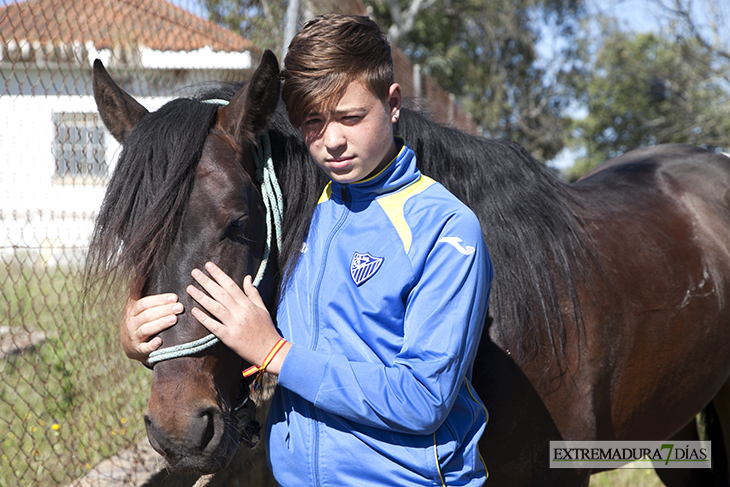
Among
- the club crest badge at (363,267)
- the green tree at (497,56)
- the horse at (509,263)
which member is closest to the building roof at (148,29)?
the horse at (509,263)

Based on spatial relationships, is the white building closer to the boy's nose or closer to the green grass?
the green grass

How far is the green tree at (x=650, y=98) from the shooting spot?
59.5ft

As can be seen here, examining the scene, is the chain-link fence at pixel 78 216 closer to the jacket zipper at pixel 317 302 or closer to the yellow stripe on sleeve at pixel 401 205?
the jacket zipper at pixel 317 302

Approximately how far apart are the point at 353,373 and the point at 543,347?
934mm

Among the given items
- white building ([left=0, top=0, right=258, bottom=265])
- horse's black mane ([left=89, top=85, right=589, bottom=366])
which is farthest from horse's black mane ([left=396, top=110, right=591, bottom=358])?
white building ([left=0, top=0, right=258, bottom=265])

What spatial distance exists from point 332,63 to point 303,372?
0.70m

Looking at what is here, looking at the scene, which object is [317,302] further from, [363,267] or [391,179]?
[391,179]

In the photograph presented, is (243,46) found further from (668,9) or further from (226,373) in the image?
(668,9)

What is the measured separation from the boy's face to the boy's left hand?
0.37 meters

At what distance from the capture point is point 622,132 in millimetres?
29141

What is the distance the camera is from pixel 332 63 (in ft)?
4.07

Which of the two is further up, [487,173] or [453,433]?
[487,173]

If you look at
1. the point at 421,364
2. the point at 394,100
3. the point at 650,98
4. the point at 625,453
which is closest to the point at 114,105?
the point at 394,100

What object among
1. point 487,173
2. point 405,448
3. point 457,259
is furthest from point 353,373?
point 487,173
